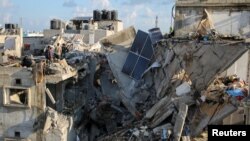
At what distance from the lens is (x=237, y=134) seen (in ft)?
29.9

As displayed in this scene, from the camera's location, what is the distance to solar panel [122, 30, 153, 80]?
16.8 meters

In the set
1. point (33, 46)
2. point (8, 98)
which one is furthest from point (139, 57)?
point (33, 46)

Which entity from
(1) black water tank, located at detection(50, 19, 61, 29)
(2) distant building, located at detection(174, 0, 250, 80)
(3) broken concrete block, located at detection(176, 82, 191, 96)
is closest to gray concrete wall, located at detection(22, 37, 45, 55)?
(1) black water tank, located at detection(50, 19, 61, 29)

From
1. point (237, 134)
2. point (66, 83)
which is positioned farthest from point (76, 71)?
point (237, 134)

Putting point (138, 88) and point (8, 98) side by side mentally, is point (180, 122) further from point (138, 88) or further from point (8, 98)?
point (8, 98)

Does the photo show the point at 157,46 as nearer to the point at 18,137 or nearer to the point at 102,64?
the point at 102,64

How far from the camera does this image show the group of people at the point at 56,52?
61.2ft

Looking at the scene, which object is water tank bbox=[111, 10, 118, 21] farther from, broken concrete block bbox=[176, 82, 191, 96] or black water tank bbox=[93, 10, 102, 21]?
broken concrete block bbox=[176, 82, 191, 96]

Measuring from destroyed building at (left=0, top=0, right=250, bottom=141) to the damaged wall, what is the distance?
4 cm

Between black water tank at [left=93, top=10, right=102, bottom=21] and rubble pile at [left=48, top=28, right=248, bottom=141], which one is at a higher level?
black water tank at [left=93, top=10, right=102, bottom=21]

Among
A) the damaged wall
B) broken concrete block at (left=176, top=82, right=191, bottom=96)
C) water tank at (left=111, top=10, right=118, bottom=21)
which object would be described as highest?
water tank at (left=111, top=10, right=118, bottom=21)

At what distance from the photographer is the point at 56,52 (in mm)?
20203

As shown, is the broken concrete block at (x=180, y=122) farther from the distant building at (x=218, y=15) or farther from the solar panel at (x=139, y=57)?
the distant building at (x=218, y=15)

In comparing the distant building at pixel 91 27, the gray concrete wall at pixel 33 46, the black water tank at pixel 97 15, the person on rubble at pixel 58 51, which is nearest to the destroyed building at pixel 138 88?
the person on rubble at pixel 58 51
